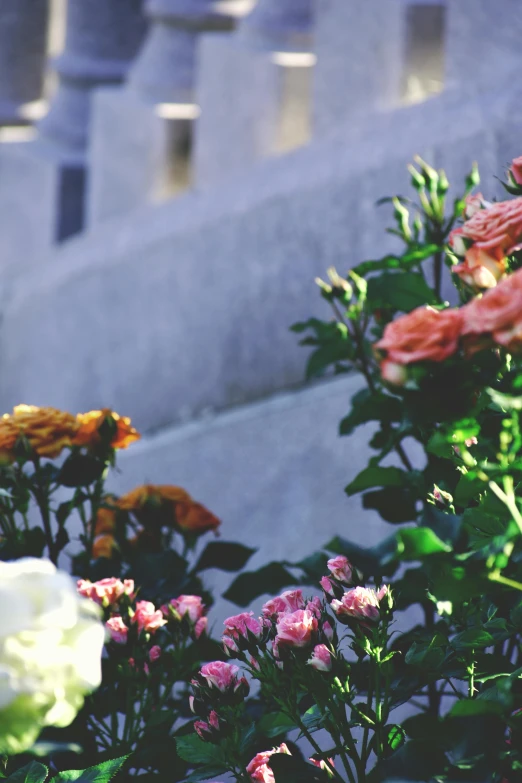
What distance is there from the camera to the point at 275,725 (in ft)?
4.33

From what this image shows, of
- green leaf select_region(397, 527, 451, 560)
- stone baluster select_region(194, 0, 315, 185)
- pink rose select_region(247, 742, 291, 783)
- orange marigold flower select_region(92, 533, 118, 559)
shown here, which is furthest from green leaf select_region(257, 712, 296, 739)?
stone baluster select_region(194, 0, 315, 185)

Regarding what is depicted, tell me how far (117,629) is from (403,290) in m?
0.69

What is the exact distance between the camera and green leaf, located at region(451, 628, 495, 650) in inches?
47.1

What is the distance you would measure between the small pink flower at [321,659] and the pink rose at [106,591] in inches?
14.3

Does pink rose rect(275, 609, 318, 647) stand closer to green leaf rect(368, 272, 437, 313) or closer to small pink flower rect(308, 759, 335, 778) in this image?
small pink flower rect(308, 759, 335, 778)

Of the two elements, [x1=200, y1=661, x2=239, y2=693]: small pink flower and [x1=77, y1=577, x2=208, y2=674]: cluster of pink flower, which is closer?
[x1=200, y1=661, x2=239, y2=693]: small pink flower

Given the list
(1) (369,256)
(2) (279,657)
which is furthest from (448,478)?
(1) (369,256)

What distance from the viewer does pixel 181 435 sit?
297 centimetres

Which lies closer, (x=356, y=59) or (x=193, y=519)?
(x=193, y=519)

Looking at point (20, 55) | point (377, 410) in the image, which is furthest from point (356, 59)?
point (20, 55)

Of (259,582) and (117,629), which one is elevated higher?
(117,629)

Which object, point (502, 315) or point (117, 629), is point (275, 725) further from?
point (502, 315)

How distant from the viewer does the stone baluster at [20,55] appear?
5.45 m

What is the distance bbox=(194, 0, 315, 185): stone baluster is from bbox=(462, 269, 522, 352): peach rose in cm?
271
